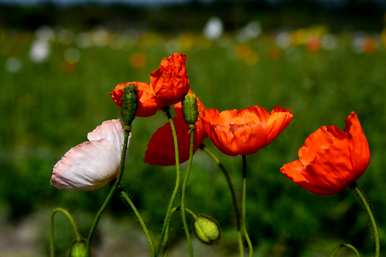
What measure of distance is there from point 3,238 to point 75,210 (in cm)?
39

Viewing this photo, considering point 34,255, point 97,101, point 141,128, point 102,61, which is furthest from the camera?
point 102,61

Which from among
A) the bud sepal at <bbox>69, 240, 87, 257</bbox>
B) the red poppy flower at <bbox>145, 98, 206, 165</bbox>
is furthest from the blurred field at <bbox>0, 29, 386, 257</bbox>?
the bud sepal at <bbox>69, 240, 87, 257</bbox>

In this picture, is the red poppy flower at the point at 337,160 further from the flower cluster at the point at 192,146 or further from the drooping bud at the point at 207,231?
the drooping bud at the point at 207,231

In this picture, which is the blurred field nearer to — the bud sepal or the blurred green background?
the blurred green background

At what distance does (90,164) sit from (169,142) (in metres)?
0.12

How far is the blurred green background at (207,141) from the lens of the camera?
10.1ft

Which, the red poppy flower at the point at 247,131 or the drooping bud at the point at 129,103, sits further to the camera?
the red poppy flower at the point at 247,131

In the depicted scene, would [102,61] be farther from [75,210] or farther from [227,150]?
[227,150]

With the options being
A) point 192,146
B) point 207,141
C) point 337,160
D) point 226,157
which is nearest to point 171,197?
point 192,146

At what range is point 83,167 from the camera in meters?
0.91

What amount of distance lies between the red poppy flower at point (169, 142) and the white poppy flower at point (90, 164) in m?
0.06

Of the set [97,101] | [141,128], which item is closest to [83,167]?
[141,128]

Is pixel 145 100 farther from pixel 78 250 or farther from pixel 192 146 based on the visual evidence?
pixel 78 250

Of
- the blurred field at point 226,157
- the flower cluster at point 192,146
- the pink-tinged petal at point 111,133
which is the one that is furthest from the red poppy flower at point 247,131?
the blurred field at point 226,157
